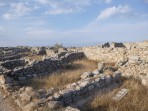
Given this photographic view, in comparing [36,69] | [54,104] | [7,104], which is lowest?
[7,104]

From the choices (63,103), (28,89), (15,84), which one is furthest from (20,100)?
(15,84)

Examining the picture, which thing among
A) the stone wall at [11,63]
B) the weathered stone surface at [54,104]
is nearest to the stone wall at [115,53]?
the stone wall at [11,63]

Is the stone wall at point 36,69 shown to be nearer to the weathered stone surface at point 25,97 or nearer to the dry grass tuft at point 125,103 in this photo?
the weathered stone surface at point 25,97

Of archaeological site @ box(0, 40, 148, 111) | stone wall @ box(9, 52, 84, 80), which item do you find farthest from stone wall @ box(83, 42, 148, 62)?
archaeological site @ box(0, 40, 148, 111)

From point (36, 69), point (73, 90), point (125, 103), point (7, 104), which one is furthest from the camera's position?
point (36, 69)

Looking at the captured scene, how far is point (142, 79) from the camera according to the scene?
1482 cm

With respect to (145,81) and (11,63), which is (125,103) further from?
(11,63)

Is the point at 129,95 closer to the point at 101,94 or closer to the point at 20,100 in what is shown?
the point at 101,94

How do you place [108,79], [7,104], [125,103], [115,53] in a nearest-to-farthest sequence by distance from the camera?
[125,103]
[7,104]
[108,79]
[115,53]

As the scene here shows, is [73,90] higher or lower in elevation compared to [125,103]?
higher

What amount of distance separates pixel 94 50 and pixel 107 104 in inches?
629

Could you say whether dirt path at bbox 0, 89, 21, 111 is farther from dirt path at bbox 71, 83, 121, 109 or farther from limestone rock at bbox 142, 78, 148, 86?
limestone rock at bbox 142, 78, 148, 86

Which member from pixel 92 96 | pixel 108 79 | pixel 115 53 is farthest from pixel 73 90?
pixel 115 53

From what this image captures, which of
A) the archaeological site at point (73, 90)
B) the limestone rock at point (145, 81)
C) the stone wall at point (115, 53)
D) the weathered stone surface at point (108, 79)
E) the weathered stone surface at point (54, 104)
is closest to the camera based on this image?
the weathered stone surface at point (54, 104)
